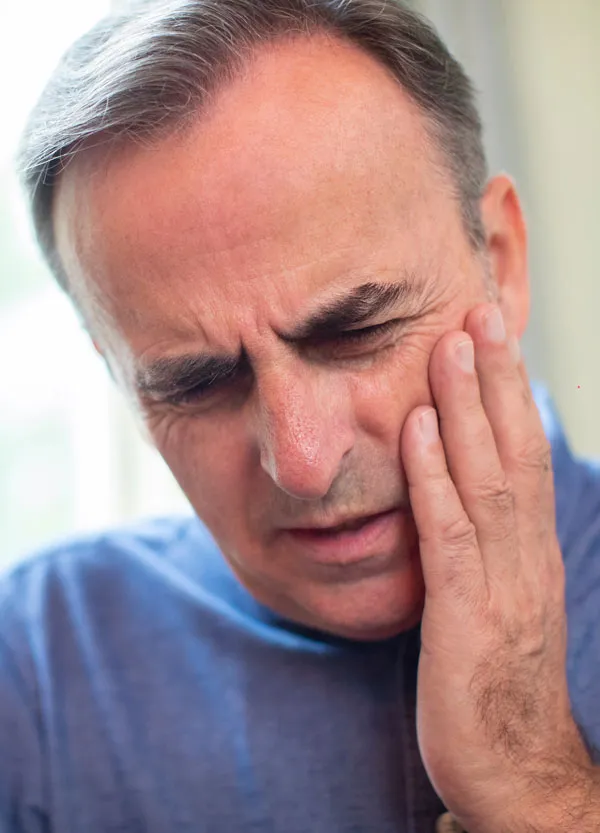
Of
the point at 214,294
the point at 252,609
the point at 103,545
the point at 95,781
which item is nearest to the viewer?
the point at 214,294

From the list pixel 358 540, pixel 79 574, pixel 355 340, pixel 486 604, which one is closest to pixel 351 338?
pixel 355 340

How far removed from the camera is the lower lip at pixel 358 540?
0.99m

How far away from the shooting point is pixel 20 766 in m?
1.18

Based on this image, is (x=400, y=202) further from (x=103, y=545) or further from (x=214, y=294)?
(x=103, y=545)

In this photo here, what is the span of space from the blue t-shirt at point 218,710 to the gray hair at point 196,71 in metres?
0.49

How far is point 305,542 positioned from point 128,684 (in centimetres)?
41

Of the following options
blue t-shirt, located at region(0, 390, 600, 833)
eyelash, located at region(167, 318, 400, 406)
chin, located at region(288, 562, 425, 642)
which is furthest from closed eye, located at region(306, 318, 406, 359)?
blue t-shirt, located at region(0, 390, 600, 833)

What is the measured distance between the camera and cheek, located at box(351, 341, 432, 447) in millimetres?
950

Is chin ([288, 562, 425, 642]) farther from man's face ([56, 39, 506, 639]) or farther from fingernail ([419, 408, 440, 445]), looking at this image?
fingernail ([419, 408, 440, 445])

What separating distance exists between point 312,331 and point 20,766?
0.74 metres

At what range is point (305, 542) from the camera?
101 centimetres

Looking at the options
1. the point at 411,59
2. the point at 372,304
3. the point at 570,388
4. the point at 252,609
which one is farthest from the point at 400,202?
the point at 570,388

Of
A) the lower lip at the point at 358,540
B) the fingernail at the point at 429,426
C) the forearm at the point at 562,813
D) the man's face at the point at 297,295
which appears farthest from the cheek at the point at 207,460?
the forearm at the point at 562,813

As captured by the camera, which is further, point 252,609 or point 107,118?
point 252,609
